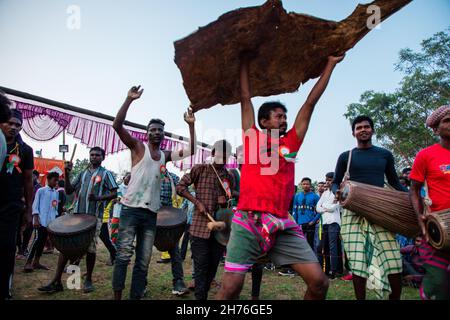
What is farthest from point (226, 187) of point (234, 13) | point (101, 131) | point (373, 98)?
point (373, 98)

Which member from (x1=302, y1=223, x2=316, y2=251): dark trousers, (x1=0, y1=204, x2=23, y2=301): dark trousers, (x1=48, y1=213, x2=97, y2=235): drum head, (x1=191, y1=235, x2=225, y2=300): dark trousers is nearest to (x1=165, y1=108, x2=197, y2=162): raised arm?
(x1=191, y1=235, x2=225, y2=300): dark trousers

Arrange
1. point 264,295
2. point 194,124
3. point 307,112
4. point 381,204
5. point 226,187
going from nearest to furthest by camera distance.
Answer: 1. point 307,112
2. point 381,204
3. point 194,124
4. point 226,187
5. point 264,295

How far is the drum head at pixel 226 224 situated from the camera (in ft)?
12.0

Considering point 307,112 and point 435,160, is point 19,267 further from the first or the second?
point 435,160

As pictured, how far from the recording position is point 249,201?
8.16ft

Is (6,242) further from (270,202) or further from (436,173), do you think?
(436,173)

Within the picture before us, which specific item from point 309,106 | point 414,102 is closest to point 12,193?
point 309,106

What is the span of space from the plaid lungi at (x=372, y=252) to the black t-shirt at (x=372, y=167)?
42 cm

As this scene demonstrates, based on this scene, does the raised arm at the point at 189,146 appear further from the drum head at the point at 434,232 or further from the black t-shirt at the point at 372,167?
the drum head at the point at 434,232

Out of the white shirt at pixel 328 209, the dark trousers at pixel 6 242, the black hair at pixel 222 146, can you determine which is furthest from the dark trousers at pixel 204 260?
the white shirt at pixel 328 209

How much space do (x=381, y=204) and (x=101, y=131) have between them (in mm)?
7429

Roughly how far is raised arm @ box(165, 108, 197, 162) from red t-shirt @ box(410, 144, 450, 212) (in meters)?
A: 2.31

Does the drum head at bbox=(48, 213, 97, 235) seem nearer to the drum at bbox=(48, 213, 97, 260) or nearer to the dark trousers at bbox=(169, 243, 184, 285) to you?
the drum at bbox=(48, 213, 97, 260)

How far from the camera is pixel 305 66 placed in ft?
Answer: 9.55
